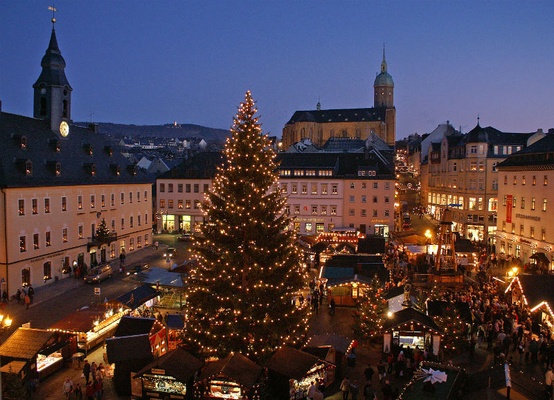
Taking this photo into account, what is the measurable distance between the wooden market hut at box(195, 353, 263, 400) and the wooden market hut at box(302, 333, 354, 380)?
2662 mm

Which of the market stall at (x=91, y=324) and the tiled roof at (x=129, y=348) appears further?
the market stall at (x=91, y=324)

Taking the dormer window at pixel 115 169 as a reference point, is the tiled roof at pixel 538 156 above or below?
above

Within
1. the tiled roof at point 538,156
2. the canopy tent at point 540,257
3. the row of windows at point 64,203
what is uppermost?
the tiled roof at point 538,156

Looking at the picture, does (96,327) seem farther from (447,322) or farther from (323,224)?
(323,224)

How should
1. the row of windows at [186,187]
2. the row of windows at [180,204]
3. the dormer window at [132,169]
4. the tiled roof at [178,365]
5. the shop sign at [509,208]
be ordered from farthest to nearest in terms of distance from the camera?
the row of windows at [180,204], the row of windows at [186,187], the dormer window at [132,169], the shop sign at [509,208], the tiled roof at [178,365]

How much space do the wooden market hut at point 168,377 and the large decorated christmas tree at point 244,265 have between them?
3.27ft

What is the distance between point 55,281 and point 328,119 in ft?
351

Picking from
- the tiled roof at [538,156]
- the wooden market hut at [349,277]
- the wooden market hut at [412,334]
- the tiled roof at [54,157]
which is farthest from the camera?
the tiled roof at [538,156]

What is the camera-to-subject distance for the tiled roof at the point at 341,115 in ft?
440

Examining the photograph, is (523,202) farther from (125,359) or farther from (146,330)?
(125,359)

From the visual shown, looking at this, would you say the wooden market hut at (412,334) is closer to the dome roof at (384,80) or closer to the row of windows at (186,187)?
the row of windows at (186,187)

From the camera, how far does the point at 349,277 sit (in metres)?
32.4

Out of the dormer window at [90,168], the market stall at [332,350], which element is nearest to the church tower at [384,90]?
the dormer window at [90,168]

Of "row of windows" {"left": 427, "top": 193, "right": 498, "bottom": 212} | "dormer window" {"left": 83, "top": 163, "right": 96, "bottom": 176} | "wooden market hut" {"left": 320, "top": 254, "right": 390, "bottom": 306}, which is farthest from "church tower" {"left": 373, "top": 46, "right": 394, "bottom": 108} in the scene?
"wooden market hut" {"left": 320, "top": 254, "right": 390, "bottom": 306}
